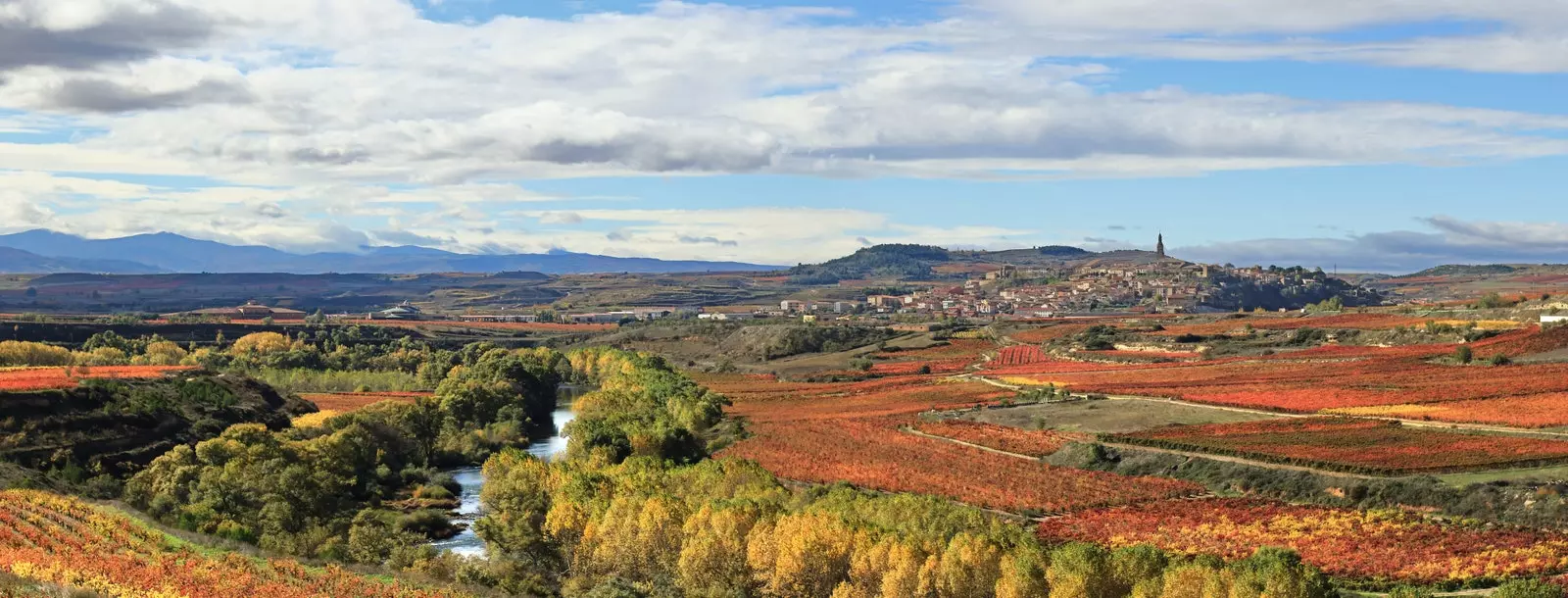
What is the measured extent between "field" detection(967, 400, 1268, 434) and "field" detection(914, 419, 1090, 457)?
1.82 m

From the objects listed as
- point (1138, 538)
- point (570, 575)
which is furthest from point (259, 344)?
point (1138, 538)

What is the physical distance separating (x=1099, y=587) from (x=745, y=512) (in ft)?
51.6

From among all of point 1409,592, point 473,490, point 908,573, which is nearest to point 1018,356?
point 473,490

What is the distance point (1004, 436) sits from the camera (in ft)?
310

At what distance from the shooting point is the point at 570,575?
61.7 meters

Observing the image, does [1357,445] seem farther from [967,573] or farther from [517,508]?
[517,508]

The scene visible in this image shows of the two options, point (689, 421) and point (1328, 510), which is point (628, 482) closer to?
point (1328, 510)

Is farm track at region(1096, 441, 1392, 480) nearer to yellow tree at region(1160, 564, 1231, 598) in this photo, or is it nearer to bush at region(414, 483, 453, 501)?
yellow tree at region(1160, 564, 1231, 598)

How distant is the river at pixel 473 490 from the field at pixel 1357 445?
37.9 meters

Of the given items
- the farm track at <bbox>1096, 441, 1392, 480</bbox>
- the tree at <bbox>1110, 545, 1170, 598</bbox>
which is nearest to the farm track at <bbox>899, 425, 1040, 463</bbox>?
the farm track at <bbox>1096, 441, 1392, 480</bbox>

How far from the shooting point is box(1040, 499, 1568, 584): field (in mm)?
49562

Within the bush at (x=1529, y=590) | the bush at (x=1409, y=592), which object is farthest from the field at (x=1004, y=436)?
the bush at (x=1529, y=590)

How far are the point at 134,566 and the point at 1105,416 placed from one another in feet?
218

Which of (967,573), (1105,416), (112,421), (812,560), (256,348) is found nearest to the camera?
(967,573)
